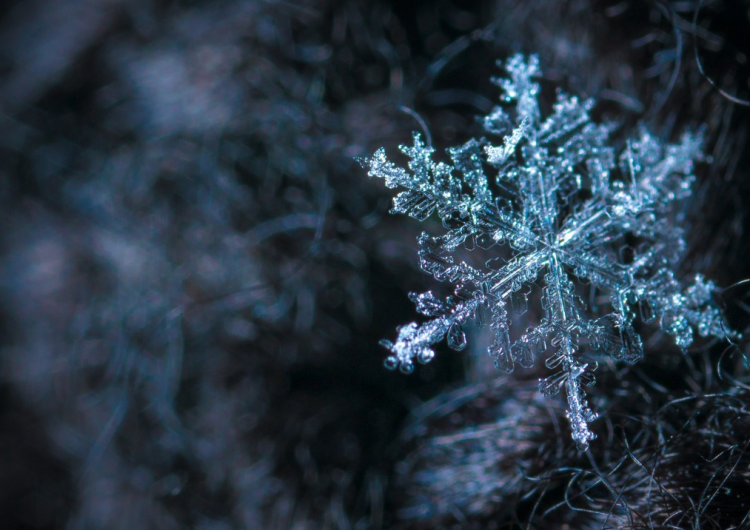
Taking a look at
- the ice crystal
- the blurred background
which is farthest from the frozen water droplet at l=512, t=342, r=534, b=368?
the blurred background

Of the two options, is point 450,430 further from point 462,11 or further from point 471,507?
point 462,11

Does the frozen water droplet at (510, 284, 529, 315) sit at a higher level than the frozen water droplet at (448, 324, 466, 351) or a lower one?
higher

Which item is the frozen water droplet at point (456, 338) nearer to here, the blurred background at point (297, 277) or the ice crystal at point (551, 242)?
the ice crystal at point (551, 242)

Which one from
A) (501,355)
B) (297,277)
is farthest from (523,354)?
(297,277)

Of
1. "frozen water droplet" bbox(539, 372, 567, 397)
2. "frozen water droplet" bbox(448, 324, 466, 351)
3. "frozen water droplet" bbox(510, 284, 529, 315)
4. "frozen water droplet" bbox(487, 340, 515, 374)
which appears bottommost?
"frozen water droplet" bbox(539, 372, 567, 397)

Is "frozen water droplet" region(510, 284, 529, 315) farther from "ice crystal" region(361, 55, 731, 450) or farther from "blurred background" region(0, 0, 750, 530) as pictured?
"blurred background" region(0, 0, 750, 530)

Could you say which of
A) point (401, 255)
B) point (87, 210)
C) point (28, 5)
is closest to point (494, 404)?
point (401, 255)

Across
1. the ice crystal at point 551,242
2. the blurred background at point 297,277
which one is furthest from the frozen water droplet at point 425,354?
the blurred background at point 297,277

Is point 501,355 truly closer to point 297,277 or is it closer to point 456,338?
point 456,338
